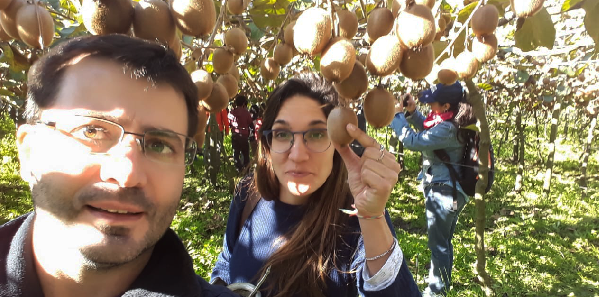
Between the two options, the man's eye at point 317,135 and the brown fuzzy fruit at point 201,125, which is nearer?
the brown fuzzy fruit at point 201,125

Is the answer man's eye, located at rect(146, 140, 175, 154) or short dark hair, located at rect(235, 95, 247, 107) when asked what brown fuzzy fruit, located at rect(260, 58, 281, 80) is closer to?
man's eye, located at rect(146, 140, 175, 154)

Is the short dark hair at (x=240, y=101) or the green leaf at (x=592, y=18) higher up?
the short dark hair at (x=240, y=101)

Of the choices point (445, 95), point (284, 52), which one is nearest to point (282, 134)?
point (284, 52)

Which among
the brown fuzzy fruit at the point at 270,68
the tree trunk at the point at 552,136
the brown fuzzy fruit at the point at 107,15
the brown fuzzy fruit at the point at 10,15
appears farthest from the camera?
the tree trunk at the point at 552,136

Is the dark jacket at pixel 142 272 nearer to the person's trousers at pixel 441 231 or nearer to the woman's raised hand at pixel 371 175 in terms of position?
the woman's raised hand at pixel 371 175

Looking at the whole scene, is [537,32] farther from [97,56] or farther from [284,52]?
[97,56]

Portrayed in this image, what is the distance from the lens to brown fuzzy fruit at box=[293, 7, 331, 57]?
635 millimetres

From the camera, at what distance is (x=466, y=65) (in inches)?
32.5

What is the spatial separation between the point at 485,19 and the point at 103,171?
0.78 m

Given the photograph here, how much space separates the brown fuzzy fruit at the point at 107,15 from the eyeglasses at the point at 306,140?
790mm

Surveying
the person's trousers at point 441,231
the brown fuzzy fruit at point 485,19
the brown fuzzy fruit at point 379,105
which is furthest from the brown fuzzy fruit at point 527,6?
the person's trousers at point 441,231

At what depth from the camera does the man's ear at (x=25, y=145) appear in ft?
2.55

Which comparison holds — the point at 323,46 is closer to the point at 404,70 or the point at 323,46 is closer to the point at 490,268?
the point at 404,70

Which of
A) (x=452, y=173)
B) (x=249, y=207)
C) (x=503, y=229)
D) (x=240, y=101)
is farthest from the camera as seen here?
(x=240, y=101)
